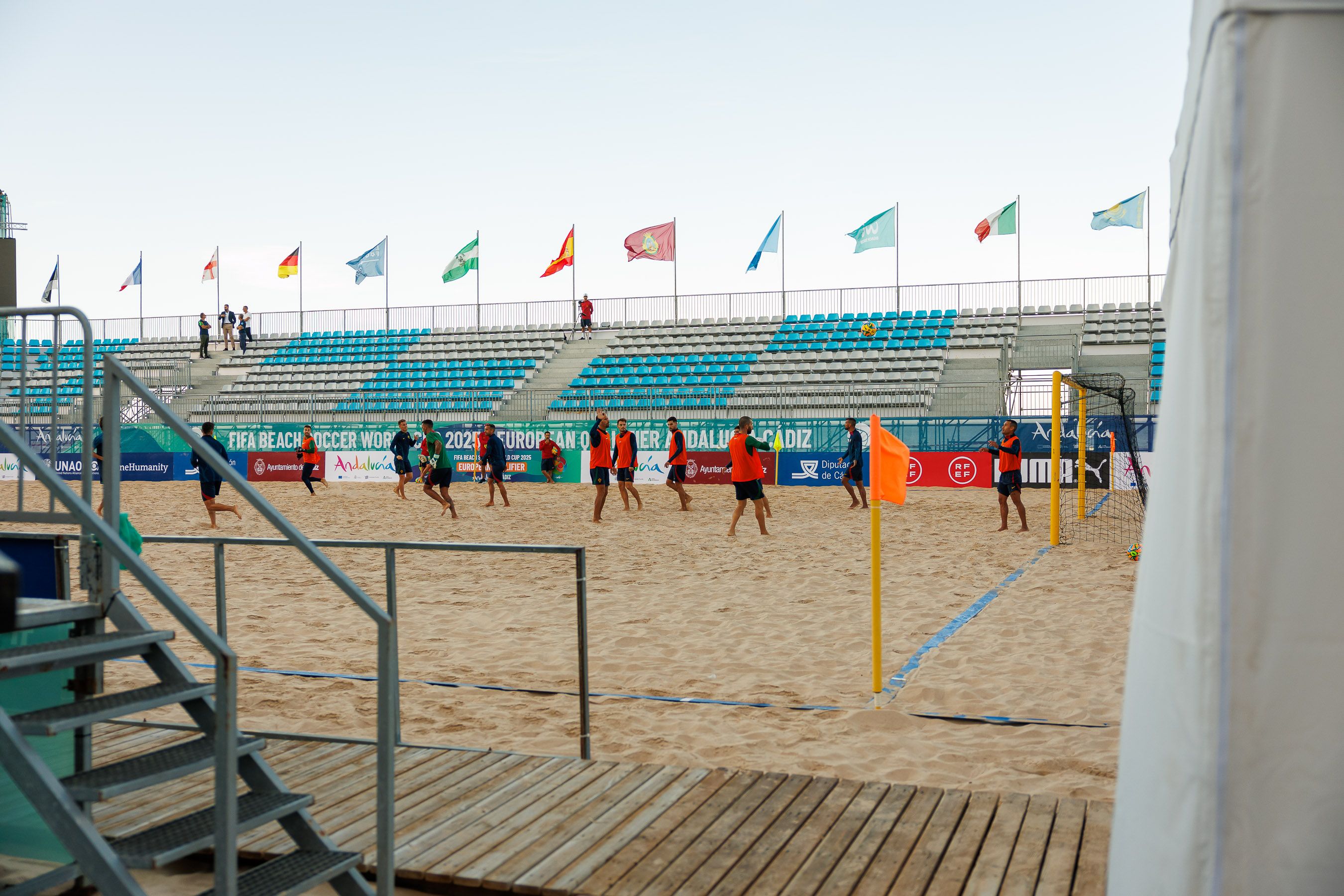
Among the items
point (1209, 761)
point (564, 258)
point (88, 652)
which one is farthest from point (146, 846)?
point (564, 258)

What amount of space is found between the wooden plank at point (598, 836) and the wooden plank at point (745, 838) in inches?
14.2

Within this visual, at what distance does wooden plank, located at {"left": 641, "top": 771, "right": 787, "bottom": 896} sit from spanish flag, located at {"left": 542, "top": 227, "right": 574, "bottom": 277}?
3664cm

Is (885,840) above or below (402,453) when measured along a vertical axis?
below

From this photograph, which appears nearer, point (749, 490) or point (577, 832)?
point (577, 832)

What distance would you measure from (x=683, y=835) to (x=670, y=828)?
3.3 inches

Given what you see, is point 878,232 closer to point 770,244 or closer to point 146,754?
point 770,244

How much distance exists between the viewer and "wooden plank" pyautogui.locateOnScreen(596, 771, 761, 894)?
3457 millimetres

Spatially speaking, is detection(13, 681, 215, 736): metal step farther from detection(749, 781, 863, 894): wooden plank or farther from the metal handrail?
detection(749, 781, 863, 894): wooden plank

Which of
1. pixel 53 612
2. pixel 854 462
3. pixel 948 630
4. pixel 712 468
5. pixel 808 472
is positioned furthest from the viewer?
pixel 712 468

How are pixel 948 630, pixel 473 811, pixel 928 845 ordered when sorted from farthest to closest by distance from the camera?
pixel 948 630, pixel 473 811, pixel 928 845

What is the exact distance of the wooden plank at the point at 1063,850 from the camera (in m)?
3.32

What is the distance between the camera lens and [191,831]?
10.2 feet

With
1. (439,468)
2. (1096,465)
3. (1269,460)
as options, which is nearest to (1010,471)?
(439,468)

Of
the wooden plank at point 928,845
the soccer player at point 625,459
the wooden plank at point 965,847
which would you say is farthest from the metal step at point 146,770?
the soccer player at point 625,459
